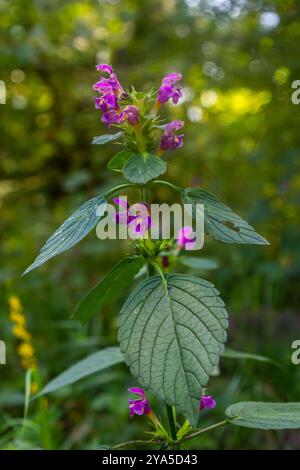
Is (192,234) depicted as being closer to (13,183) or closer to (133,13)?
(133,13)

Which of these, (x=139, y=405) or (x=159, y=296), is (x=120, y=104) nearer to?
(x=159, y=296)

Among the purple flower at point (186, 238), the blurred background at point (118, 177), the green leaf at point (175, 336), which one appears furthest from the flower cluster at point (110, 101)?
the blurred background at point (118, 177)

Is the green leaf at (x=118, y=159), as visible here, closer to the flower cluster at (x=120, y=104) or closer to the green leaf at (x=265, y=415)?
the flower cluster at (x=120, y=104)

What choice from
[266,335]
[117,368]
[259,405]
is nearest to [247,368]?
[266,335]

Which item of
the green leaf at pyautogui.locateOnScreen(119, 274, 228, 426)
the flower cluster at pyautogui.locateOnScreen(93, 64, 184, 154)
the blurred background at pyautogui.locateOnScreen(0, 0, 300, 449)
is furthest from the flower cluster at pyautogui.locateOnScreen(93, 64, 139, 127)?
the blurred background at pyautogui.locateOnScreen(0, 0, 300, 449)

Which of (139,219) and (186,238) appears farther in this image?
(186,238)

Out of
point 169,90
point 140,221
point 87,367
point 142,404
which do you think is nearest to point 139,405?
point 142,404
